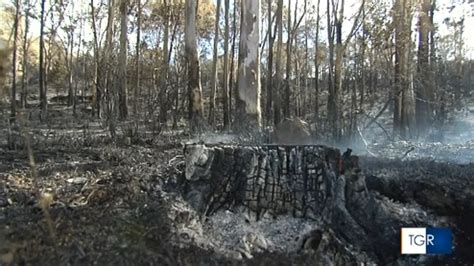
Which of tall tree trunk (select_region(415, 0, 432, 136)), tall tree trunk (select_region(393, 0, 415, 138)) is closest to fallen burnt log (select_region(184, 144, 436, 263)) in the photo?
tall tree trunk (select_region(393, 0, 415, 138))

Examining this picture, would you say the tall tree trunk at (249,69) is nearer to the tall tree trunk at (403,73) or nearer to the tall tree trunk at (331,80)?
the tall tree trunk at (331,80)

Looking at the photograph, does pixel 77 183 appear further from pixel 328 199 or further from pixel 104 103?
pixel 104 103

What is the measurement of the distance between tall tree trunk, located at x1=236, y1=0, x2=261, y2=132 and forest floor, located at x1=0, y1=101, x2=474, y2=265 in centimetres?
424

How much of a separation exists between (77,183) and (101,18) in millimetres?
21265

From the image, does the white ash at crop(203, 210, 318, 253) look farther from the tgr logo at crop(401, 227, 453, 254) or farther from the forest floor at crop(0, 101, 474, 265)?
the tgr logo at crop(401, 227, 453, 254)

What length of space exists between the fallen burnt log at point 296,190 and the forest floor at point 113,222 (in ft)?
0.67

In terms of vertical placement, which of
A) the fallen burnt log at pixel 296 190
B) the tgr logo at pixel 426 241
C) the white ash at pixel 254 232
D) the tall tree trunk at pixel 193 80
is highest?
the tall tree trunk at pixel 193 80

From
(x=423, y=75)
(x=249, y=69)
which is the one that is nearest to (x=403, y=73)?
(x=423, y=75)

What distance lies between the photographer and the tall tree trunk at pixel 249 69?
33.3ft

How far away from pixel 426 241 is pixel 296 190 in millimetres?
1430

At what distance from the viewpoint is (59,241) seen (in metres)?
3.62

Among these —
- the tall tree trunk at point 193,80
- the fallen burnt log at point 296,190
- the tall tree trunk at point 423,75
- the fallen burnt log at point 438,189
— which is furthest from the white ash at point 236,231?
the tall tree trunk at point 423,75

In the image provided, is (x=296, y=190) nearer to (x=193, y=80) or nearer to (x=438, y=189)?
(x=438, y=189)

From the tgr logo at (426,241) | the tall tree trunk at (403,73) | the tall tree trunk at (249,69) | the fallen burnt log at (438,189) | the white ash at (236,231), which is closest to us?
the white ash at (236,231)
